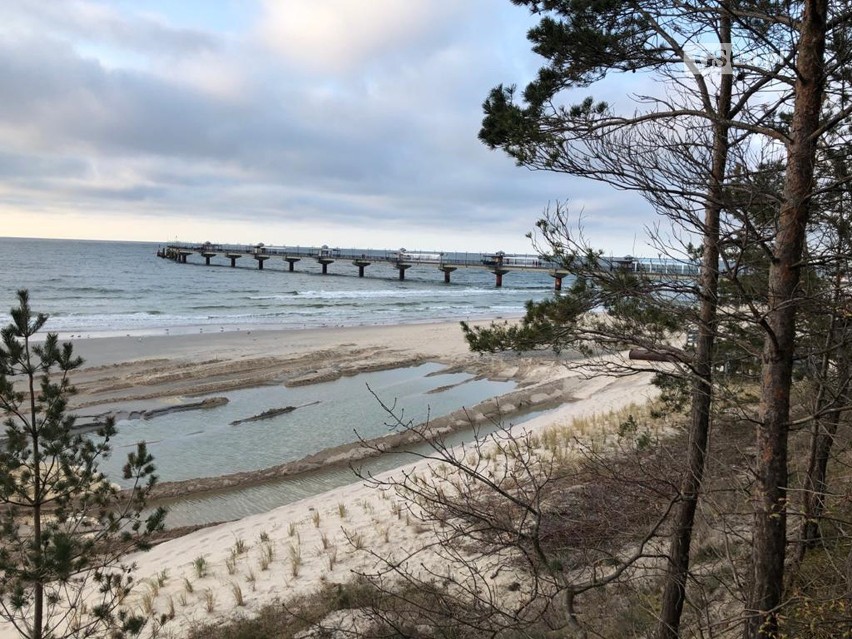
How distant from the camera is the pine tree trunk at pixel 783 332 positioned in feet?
9.80


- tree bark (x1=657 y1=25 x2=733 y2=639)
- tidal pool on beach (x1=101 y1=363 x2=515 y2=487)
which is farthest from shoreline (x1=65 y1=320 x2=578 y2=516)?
tree bark (x1=657 y1=25 x2=733 y2=639)

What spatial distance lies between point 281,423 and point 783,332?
1359 cm

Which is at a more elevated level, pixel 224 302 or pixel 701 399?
pixel 701 399

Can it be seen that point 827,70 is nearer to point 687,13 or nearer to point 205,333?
point 687,13

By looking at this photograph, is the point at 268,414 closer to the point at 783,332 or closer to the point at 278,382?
the point at 278,382

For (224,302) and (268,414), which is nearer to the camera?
(268,414)

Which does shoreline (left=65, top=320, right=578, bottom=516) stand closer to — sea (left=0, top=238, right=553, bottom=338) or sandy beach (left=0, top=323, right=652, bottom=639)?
sandy beach (left=0, top=323, right=652, bottom=639)

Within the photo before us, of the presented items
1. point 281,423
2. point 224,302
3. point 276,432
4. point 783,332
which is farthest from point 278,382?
point 224,302

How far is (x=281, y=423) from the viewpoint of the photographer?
49.5ft

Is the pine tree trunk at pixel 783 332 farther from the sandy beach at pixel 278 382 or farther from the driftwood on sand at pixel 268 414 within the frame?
the driftwood on sand at pixel 268 414

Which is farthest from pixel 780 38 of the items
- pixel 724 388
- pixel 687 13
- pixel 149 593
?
pixel 149 593

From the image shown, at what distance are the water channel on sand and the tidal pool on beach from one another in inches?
0.9

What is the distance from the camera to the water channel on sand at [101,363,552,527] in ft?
35.2

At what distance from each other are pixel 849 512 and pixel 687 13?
4.18m
